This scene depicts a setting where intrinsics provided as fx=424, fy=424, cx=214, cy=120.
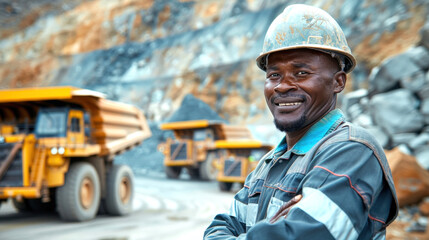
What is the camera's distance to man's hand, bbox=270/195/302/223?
4.82 feet

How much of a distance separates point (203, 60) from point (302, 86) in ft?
113

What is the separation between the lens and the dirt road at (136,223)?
707 cm

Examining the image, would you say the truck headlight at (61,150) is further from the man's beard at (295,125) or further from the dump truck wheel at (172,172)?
the dump truck wheel at (172,172)

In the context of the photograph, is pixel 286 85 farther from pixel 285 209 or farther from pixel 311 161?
pixel 285 209

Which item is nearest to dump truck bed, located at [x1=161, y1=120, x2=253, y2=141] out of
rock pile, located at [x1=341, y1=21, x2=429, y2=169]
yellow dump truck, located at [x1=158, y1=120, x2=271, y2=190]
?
yellow dump truck, located at [x1=158, y1=120, x2=271, y2=190]

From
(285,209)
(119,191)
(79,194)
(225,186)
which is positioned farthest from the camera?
(225,186)

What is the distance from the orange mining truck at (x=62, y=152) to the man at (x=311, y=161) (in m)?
7.03

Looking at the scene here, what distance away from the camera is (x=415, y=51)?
450 inches

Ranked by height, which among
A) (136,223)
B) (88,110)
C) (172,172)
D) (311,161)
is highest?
(88,110)

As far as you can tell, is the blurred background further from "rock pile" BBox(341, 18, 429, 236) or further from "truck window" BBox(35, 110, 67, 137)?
"truck window" BBox(35, 110, 67, 137)

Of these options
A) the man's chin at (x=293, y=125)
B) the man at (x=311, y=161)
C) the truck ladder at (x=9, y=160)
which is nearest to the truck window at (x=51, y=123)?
the truck ladder at (x=9, y=160)

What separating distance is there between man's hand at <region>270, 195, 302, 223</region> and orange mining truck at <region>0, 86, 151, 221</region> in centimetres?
736

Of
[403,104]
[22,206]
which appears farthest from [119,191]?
[403,104]

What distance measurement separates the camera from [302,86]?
1.73 meters
